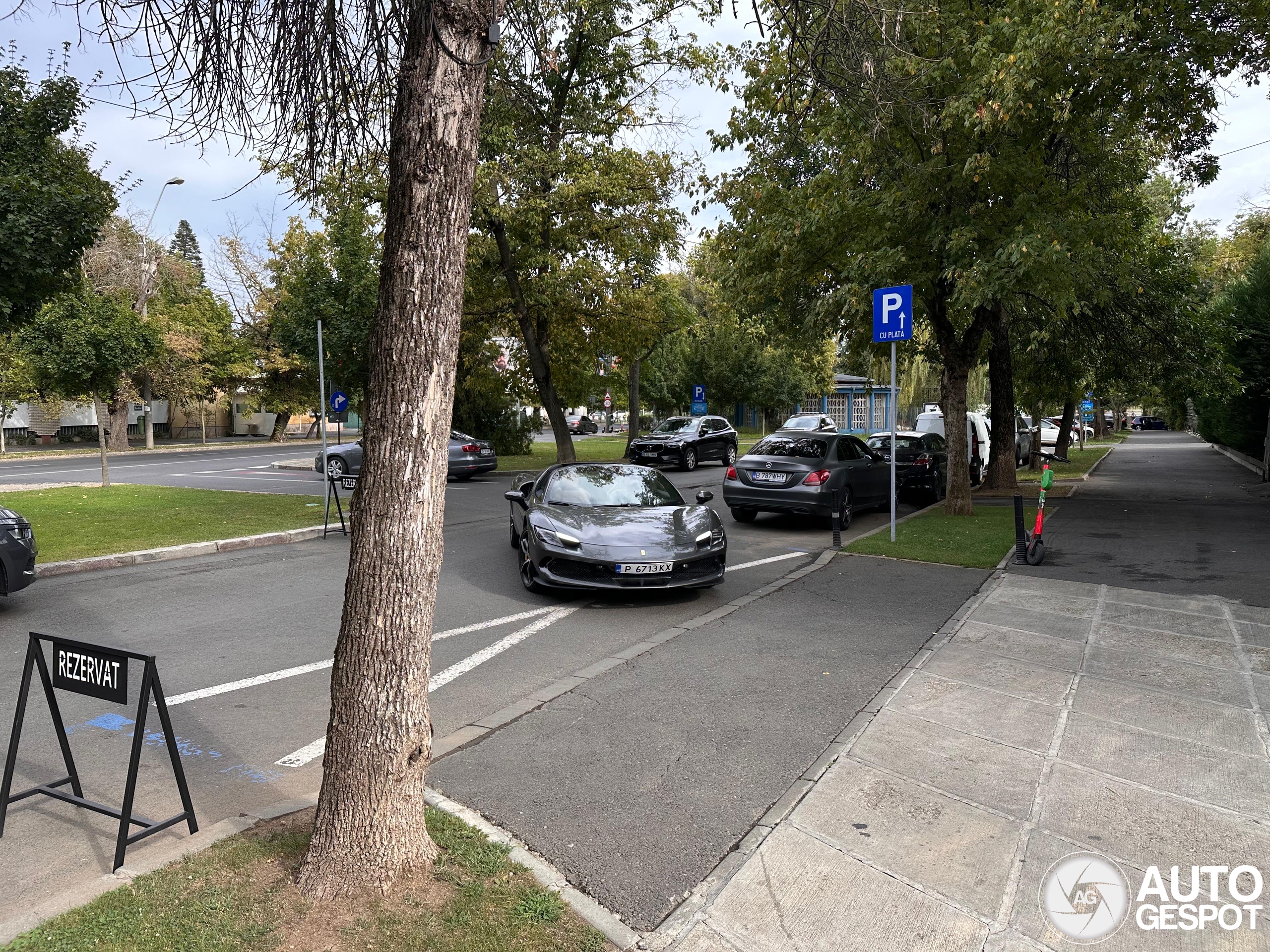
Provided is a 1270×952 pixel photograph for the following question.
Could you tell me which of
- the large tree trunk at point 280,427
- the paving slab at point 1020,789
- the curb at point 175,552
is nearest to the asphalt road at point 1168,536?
the paving slab at point 1020,789

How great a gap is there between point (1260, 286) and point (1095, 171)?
8.83 meters

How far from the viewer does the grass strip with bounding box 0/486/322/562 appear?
11281mm

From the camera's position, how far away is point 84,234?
34.4 ft

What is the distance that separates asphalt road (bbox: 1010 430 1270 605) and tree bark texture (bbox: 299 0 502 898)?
8.32m

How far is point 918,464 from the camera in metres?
17.1

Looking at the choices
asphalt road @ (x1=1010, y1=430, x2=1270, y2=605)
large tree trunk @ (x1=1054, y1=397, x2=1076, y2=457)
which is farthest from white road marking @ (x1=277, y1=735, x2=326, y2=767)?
large tree trunk @ (x1=1054, y1=397, x2=1076, y2=457)

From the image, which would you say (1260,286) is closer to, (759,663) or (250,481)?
(759,663)

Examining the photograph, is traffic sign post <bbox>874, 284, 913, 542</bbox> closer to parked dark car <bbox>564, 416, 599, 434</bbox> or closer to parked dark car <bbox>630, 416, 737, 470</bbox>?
parked dark car <bbox>630, 416, 737, 470</bbox>

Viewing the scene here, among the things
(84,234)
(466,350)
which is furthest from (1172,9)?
(466,350)

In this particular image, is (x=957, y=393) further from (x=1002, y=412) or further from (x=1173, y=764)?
(x=1173, y=764)

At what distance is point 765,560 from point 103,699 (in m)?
8.22

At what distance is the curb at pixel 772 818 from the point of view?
121 inches

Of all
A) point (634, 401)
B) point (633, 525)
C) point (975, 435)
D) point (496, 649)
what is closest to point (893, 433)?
point (633, 525)

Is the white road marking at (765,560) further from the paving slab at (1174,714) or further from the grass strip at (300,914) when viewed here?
the grass strip at (300,914)
